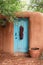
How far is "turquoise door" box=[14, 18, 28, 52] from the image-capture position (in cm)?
1355

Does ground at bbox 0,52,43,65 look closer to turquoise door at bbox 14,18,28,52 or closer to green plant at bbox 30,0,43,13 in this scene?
turquoise door at bbox 14,18,28,52

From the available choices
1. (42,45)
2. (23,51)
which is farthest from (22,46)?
(42,45)

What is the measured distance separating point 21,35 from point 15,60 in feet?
6.66

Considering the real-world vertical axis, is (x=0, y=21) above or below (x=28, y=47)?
above

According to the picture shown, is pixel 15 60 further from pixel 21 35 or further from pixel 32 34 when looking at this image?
pixel 32 34

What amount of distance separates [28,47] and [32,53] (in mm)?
693

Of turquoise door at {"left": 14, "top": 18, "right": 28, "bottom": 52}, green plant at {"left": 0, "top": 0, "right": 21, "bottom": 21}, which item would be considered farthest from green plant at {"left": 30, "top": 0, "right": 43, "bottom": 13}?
green plant at {"left": 0, "top": 0, "right": 21, "bottom": 21}

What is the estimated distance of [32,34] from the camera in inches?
532

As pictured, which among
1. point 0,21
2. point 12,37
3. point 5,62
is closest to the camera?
point 5,62

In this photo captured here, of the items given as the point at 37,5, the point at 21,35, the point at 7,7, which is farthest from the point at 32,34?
the point at 37,5

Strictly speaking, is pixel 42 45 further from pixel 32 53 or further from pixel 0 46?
pixel 0 46

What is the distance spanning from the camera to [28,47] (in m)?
13.7

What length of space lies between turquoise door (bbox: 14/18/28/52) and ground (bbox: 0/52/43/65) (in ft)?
2.94

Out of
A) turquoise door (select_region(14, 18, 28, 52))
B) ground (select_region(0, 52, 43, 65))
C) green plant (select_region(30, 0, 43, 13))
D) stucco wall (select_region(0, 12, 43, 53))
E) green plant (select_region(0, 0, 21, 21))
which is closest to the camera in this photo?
green plant (select_region(0, 0, 21, 21))
